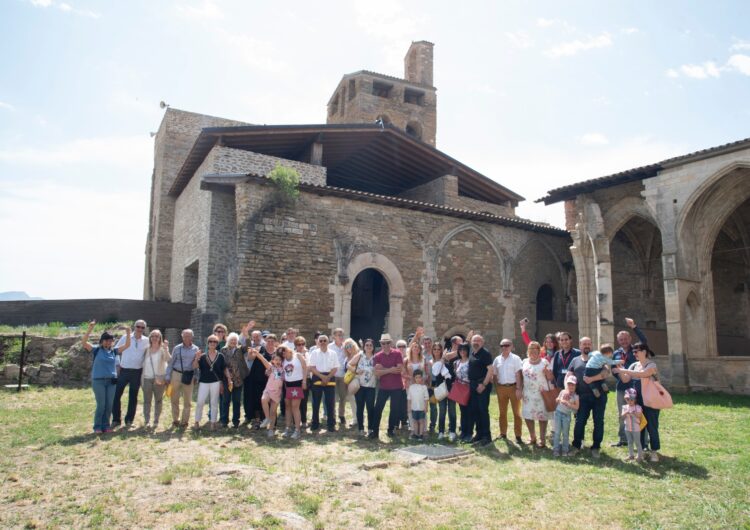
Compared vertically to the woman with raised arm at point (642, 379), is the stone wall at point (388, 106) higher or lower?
higher

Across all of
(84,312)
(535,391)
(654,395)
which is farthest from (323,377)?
(84,312)

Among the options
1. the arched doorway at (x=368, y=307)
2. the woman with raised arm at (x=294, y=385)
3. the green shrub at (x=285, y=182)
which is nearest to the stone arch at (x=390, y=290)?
the green shrub at (x=285, y=182)

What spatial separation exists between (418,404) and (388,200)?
861 centimetres

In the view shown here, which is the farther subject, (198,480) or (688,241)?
(688,241)

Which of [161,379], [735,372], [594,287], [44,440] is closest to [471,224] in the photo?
[594,287]

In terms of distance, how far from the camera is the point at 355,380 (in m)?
8.05

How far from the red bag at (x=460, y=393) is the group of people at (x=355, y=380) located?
1 cm

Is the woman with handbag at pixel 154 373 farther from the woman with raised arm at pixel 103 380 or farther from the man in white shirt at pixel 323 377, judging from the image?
the man in white shirt at pixel 323 377

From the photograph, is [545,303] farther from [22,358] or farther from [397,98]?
[22,358]

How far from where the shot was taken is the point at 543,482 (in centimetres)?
Answer: 541

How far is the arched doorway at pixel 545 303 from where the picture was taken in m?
18.8

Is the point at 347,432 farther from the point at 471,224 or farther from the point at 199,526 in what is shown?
the point at 471,224

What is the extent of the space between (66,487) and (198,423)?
2.82m

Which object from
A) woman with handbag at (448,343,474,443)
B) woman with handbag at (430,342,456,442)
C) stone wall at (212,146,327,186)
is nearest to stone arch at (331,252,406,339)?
stone wall at (212,146,327,186)
